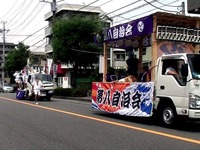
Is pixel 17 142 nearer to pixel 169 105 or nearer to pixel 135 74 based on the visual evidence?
pixel 169 105

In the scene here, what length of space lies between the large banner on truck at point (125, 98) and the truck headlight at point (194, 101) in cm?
157

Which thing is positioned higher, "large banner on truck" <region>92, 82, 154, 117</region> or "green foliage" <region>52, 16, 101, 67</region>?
"green foliage" <region>52, 16, 101, 67</region>

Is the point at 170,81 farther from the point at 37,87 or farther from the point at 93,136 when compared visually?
the point at 37,87

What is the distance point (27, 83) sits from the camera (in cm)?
2764

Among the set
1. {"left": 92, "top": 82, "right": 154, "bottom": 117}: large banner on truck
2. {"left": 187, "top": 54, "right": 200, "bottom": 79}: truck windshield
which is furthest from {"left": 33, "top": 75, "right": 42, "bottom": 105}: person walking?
{"left": 187, "top": 54, "right": 200, "bottom": 79}: truck windshield

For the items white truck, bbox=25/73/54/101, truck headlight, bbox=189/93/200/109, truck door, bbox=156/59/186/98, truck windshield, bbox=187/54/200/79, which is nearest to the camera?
truck headlight, bbox=189/93/200/109

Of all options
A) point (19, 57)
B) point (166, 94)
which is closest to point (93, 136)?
point (166, 94)

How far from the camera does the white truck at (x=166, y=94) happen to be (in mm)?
10281

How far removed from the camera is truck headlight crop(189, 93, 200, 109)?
402 inches

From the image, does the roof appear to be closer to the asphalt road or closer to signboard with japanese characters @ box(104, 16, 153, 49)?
signboard with japanese characters @ box(104, 16, 153, 49)

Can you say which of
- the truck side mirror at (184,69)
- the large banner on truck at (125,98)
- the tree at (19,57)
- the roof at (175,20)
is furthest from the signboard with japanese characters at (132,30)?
the tree at (19,57)

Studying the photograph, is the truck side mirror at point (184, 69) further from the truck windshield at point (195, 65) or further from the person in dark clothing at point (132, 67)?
the person in dark clothing at point (132, 67)

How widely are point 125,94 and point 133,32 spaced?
2.32m

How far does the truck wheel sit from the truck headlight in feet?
2.42
